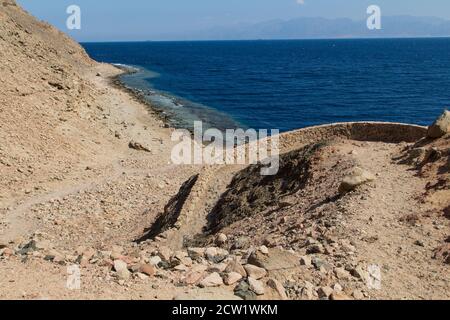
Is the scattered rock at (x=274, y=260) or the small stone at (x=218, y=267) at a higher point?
the scattered rock at (x=274, y=260)

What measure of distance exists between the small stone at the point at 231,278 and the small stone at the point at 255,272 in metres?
0.25

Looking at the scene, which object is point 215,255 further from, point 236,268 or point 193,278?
point 193,278

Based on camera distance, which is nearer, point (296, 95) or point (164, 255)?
point (164, 255)

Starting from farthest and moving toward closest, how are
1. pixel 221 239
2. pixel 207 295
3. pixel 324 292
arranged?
pixel 221 239
pixel 324 292
pixel 207 295

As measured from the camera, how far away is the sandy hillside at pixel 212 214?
9859 mm

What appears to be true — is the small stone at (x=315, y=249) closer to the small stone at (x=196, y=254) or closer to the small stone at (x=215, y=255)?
the small stone at (x=215, y=255)

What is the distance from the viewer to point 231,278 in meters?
9.66

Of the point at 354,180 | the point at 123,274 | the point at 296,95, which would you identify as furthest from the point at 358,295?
the point at 296,95

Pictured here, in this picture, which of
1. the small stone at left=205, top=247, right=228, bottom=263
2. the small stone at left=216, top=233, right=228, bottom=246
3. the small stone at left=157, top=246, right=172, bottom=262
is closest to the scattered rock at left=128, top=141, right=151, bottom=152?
the small stone at left=216, top=233, right=228, bottom=246

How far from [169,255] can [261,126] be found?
3579 centimetres
